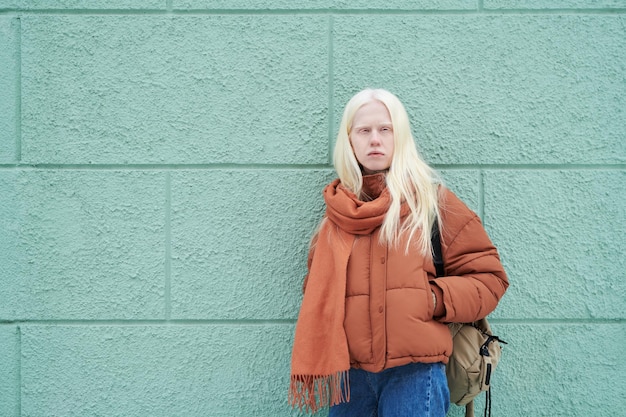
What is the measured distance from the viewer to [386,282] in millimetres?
1860

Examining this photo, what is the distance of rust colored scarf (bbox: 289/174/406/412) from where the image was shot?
1889mm

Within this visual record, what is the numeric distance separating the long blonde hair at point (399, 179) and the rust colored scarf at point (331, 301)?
0.04 m

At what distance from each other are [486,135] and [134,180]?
177 centimetres

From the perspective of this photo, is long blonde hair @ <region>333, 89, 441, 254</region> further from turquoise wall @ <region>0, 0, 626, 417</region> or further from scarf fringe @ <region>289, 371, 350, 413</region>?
scarf fringe @ <region>289, 371, 350, 413</region>

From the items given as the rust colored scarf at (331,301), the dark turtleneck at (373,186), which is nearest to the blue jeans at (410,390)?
the rust colored scarf at (331,301)

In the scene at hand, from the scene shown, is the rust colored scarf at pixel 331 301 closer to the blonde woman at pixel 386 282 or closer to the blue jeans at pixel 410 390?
the blonde woman at pixel 386 282

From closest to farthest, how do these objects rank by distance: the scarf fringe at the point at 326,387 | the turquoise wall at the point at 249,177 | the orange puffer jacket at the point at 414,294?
1. the orange puffer jacket at the point at 414,294
2. the scarf fringe at the point at 326,387
3. the turquoise wall at the point at 249,177

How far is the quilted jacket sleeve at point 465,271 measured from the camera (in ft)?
6.07

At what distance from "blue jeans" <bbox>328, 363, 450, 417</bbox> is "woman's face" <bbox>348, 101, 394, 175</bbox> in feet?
2.65

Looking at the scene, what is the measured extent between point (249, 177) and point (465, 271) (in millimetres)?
1133

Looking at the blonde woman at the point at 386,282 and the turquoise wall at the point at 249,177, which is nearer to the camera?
the blonde woman at the point at 386,282

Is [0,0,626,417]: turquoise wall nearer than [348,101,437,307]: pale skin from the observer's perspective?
No

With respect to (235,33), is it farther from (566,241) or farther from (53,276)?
(566,241)

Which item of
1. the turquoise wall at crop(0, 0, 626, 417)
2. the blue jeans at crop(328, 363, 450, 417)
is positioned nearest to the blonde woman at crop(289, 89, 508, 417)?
the blue jeans at crop(328, 363, 450, 417)
